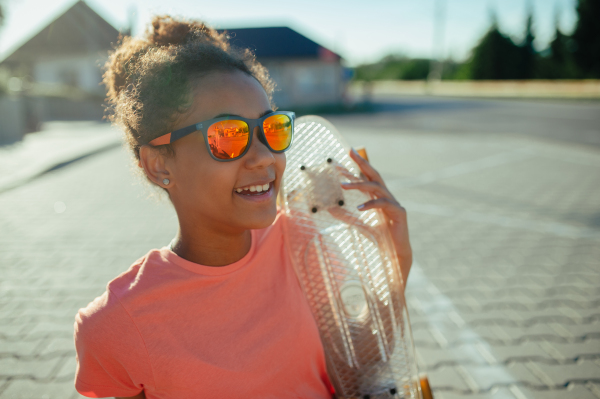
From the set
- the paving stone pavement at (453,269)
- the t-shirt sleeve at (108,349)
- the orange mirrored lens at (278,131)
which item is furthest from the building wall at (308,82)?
the t-shirt sleeve at (108,349)

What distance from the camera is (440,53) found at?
147ft

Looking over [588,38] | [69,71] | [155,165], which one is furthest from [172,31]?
[588,38]

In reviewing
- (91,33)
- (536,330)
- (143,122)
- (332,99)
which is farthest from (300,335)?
(91,33)

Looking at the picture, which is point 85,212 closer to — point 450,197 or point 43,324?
point 43,324

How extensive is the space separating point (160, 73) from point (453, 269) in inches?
135

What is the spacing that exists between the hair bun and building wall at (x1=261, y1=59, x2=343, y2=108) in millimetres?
25585

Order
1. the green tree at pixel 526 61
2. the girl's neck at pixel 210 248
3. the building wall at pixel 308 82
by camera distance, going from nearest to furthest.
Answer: the girl's neck at pixel 210 248, the building wall at pixel 308 82, the green tree at pixel 526 61

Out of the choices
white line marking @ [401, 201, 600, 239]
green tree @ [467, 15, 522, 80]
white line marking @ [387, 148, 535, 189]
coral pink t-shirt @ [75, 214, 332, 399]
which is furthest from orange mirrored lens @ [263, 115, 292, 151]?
green tree @ [467, 15, 522, 80]

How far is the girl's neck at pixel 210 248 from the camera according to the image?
1385mm

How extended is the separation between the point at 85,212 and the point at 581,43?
41764mm

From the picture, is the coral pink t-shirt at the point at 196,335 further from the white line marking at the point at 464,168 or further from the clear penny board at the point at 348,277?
the white line marking at the point at 464,168

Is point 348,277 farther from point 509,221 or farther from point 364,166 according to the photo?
point 509,221

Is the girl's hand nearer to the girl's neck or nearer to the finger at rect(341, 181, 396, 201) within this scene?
the finger at rect(341, 181, 396, 201)

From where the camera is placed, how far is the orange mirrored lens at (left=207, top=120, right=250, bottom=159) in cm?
122
